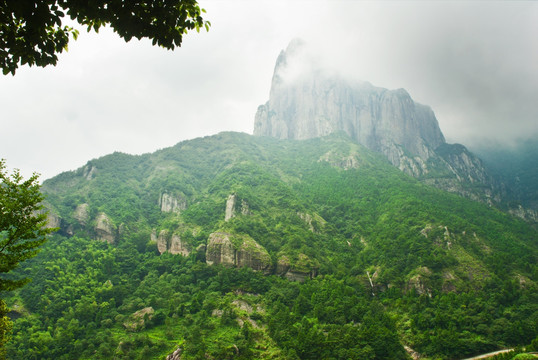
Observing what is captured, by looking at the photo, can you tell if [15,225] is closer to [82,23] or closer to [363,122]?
[82,23]

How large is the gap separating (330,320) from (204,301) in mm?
21020

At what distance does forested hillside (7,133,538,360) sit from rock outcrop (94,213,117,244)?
381 mm

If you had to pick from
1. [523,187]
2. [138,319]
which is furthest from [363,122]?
[138,319]

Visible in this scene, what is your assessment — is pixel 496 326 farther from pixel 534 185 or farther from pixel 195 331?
pixel 534 185

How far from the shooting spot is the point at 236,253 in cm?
6862

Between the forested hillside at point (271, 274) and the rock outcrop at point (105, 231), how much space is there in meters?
0.38

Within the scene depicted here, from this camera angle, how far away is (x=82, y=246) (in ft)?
262

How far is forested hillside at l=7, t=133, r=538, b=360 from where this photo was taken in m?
45.5

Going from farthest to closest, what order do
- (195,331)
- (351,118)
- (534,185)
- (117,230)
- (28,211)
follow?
(351,118), (534,185), (117,230), (195,331), (28,211)

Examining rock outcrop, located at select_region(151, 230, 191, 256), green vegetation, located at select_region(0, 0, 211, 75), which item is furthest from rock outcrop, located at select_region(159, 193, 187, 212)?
green vegetation, located at select_region(0, 0, 211, 75)

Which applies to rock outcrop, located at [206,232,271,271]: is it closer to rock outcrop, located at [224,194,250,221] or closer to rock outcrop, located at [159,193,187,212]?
rock outcrop, located at [224,194,250,221]

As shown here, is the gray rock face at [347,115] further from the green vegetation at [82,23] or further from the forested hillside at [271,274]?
the green vegetation at [82,23]

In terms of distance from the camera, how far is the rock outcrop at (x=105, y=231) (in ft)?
278

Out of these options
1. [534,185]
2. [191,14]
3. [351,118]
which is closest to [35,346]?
[191,14]
